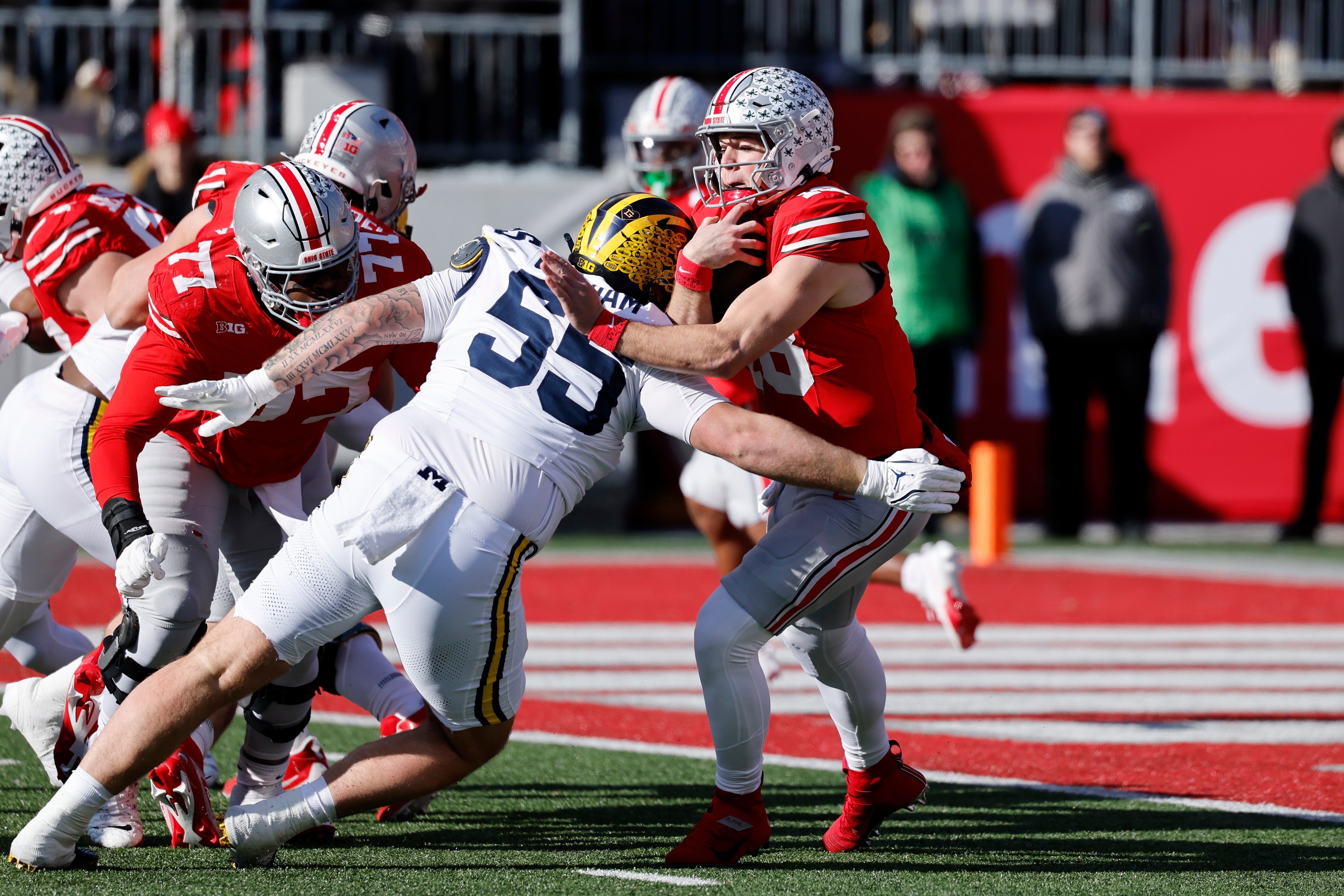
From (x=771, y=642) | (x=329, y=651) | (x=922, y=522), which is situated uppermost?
(x=922, y=522)

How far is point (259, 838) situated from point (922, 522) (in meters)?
1.77

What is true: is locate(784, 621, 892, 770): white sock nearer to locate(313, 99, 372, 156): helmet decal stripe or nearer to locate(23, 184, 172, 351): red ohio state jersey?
locate(313, 99, 372, 156): helmet decal stripe

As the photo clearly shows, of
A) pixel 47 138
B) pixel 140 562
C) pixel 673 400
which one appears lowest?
pixel 140 562

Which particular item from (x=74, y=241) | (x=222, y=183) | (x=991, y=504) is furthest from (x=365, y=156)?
(x=991, y=504)

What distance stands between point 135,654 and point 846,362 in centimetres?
187

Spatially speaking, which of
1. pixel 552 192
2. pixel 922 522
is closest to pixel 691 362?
pixel 922 522

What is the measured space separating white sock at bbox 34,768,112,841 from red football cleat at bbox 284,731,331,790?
39.9 inches

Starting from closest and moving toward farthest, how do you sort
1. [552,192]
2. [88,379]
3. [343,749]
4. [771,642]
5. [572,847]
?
[572,847]
[88,379]
[343,749]
[771,642]
[552,192]

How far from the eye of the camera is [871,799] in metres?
4.41

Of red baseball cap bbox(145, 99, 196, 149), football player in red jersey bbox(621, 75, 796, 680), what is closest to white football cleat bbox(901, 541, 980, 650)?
football player in red jersey bbox(621, 75, 796, 680)

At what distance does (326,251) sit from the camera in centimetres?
409

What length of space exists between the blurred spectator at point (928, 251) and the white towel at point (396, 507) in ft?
23.1

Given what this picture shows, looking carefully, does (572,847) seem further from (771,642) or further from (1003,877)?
(771,642)

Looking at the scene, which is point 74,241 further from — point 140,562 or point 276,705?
point 276,705
